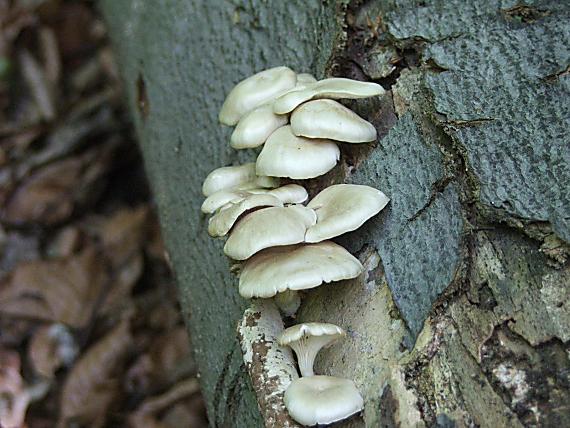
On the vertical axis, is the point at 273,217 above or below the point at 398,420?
above

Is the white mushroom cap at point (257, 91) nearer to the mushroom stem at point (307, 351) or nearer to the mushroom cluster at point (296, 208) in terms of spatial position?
the mushroom cluster at point (296, 208)

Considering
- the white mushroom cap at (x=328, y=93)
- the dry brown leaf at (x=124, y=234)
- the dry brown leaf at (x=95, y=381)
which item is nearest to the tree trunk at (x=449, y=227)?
the white mushroom cap at (x=328, y=93)

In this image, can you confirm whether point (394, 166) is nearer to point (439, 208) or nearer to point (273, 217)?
point (439, 208)

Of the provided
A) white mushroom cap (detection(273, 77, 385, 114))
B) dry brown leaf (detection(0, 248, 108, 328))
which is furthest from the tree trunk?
dry brown leaf (detection(0, 248, 108, 328))

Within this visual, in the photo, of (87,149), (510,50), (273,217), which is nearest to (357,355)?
(273,217)

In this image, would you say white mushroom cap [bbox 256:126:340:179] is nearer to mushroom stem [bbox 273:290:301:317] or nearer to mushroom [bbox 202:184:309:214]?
mushroom [bbox 202:184:309:214]
